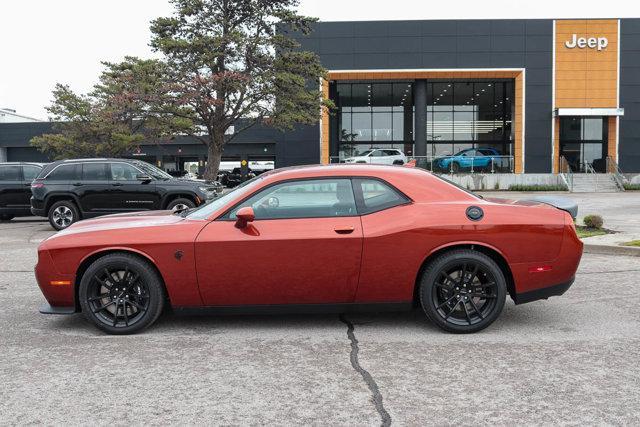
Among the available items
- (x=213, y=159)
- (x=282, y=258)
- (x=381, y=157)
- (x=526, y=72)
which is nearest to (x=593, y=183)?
(x=526, y=72)

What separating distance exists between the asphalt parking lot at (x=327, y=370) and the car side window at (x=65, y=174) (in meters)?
8.97

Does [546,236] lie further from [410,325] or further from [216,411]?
[216,411]

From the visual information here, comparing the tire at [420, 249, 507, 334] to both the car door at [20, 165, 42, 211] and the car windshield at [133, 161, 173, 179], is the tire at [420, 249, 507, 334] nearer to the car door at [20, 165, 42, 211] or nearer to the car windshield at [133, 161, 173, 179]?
the car windshield at [133, 161, 173, 179]

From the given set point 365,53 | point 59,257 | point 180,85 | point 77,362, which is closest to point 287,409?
point 77,362

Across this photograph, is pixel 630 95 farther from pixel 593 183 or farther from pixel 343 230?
pixel 343 230

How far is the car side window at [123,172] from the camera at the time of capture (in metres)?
14.2

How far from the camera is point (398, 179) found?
207 inches

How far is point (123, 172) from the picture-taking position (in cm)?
1423

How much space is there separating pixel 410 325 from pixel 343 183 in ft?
4.84

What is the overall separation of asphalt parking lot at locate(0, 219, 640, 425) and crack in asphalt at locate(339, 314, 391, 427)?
0.6 inches

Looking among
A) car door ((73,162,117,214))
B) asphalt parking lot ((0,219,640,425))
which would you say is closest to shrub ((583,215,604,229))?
asphalt parking lot ((0,219,640,425))

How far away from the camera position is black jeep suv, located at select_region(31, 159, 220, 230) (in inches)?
551

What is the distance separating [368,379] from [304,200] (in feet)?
5.79

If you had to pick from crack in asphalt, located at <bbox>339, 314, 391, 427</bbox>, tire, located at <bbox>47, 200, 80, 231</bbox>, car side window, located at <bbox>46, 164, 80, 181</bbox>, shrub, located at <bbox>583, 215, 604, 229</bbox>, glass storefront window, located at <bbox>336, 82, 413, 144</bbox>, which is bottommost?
crack in asphalt, located at <bbox>339, 314, 391, 427</bbox>
